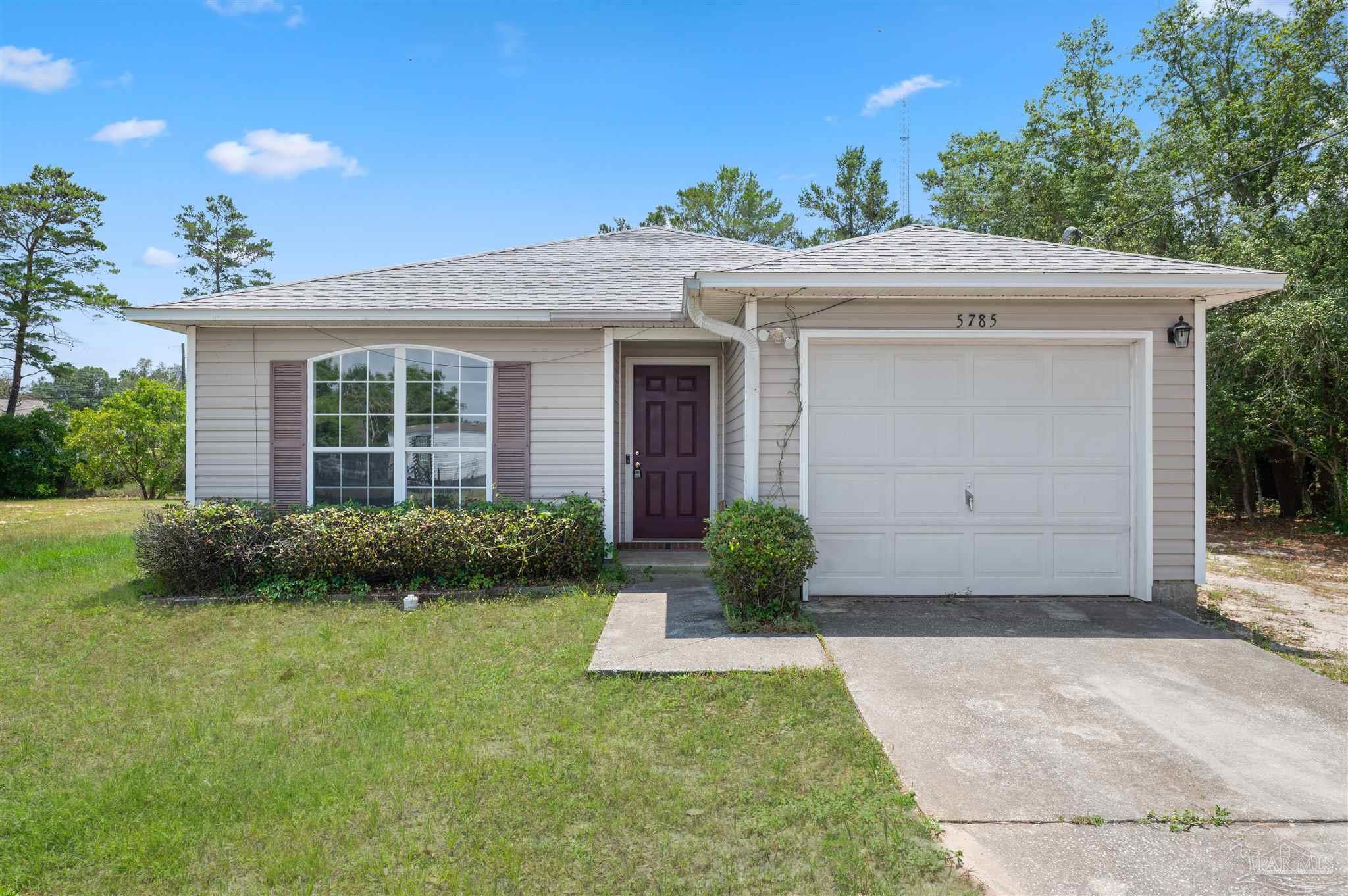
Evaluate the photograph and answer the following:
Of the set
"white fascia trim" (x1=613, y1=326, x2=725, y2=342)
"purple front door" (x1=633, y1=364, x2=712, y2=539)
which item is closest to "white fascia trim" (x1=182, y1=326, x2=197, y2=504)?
"white fascia trim" (x1=613, y1=326, x2=725, y2=342)

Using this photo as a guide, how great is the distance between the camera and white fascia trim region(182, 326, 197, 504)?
7.23 meters

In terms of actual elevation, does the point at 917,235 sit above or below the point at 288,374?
above

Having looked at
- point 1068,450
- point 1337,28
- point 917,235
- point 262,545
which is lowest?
point 262,545

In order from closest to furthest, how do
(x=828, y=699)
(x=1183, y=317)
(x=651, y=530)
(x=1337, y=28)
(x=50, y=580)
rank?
1. (x=828, y=699)
2. (x=1183, y=317)
3. (x=50, y=580)
4. (x=651, y=530)
5. (x=1337, y=28)

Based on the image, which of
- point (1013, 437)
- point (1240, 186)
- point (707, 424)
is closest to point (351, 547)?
point (707, 424)

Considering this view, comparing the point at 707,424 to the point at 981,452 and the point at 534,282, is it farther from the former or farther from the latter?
the point at 981,452

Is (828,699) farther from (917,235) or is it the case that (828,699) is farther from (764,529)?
(917,235)

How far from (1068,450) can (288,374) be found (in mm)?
7125

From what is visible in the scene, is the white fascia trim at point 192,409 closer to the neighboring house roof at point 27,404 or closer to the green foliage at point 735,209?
the green foliage at point 735,209

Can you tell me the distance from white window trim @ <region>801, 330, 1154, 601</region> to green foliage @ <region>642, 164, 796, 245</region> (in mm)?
18284

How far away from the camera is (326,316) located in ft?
22.7

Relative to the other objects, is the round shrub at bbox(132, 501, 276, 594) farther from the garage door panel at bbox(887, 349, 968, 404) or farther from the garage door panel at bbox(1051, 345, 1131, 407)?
the garage door panel at bbox(1051, 345, 1131, 407)

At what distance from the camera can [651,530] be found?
8578 mm

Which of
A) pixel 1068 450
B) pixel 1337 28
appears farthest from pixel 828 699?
pixel 1337 28
